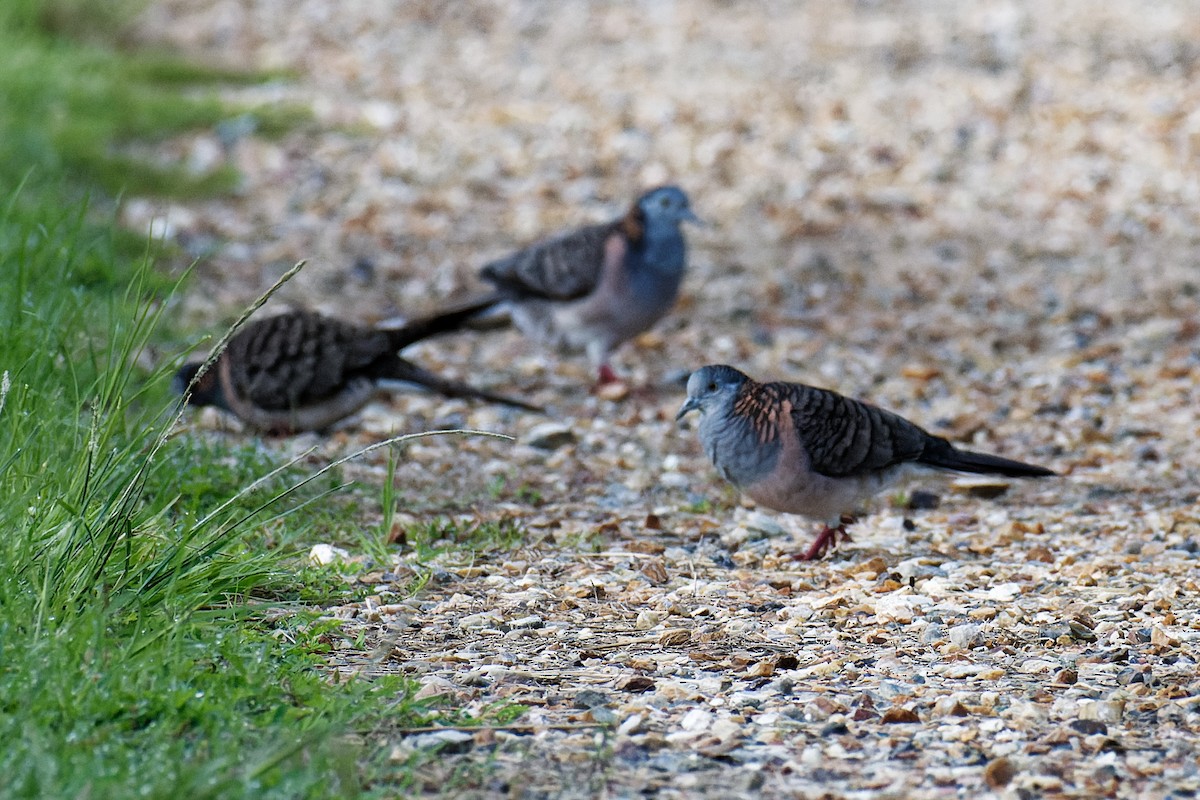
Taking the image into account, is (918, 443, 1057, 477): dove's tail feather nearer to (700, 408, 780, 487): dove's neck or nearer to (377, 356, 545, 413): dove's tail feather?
(700, 408, 780, 487): dove's neck

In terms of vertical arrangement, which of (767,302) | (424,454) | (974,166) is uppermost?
(974,166)

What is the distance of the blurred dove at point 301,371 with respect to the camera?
6293mm

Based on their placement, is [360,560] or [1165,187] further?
[1165,187]

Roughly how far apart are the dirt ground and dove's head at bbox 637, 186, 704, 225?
2.56ft

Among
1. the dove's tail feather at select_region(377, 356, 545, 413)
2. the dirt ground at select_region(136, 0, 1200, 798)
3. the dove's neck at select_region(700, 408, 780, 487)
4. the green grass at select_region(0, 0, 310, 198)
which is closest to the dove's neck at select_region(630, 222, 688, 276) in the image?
the dirt ground at select_region(136, 0, 1200, 798)

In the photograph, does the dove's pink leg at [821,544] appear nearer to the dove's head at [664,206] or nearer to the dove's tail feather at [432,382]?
the dove's tail feather at [432,382]

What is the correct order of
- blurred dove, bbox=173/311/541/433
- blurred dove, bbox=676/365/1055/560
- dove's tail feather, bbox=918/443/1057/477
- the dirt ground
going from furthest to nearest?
blurred dove, bbox=173/311/541/433, dove's tail feather, bbox=918/443/1057/477, blurred dove, bbox=676/365/1055/560, the dirt ground

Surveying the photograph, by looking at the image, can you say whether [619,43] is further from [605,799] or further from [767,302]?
[605,799]

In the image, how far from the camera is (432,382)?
666 cm

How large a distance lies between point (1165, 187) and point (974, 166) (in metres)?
1.23

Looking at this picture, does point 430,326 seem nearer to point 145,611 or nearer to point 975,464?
point 975,464

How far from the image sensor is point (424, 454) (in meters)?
6.32

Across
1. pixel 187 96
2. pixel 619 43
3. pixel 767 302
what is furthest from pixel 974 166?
pixel 187 96

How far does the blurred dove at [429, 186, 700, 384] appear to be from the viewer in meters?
7.52
